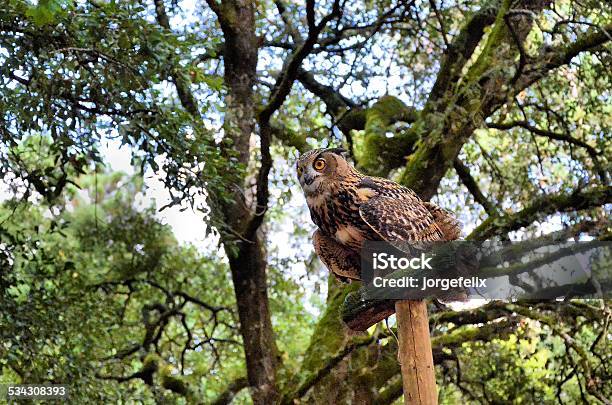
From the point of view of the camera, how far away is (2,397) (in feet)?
14.5

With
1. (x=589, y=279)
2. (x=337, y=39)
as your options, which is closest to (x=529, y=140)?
(x=337, y=39)

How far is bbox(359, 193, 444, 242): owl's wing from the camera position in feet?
8.42

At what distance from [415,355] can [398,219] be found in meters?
0.42

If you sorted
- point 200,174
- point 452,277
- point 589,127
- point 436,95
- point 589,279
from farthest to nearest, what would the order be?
point 589,127 → point 436,95 → point 200,174 → point 589,279 → point 452,277

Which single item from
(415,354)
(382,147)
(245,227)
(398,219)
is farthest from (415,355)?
(382,147)

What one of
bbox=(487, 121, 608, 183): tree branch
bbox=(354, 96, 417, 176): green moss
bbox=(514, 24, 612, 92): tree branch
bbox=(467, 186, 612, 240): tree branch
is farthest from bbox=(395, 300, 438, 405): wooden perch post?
bbox=(487, 121, 608, 183): tree branch

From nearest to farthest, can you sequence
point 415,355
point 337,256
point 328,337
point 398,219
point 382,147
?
point 415,355, point 398,219, point 337,256, point 328,337, point 382,147

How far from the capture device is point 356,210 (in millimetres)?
2637

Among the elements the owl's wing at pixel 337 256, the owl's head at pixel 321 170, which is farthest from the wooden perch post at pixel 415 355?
the owl's head at pixel 321 170

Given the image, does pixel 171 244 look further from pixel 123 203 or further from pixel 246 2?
pixel 246 2

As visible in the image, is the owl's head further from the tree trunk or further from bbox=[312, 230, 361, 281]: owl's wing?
the tree trunk

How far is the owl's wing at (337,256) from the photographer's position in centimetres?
278

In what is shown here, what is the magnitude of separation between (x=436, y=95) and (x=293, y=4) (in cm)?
150

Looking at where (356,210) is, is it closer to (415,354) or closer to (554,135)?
(415,354)
